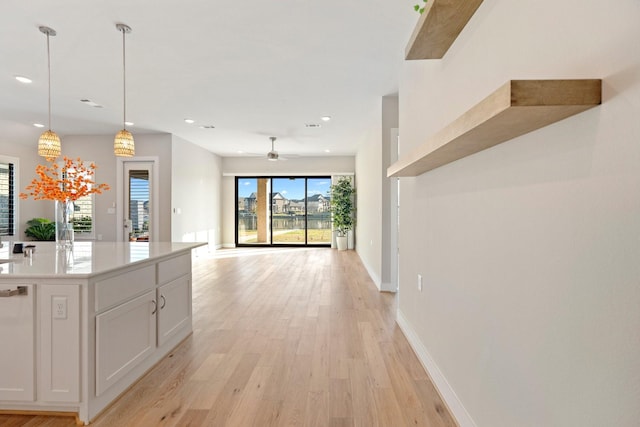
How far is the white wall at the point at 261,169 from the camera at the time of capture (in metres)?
9.85

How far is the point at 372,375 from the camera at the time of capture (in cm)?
244

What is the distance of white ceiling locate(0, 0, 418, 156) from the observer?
2674mm

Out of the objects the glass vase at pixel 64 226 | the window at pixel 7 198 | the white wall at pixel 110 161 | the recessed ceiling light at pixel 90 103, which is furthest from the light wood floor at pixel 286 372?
the window at pixel 7 198

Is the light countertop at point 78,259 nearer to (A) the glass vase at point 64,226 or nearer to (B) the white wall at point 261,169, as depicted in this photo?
(A) the glass vase at point 64,226

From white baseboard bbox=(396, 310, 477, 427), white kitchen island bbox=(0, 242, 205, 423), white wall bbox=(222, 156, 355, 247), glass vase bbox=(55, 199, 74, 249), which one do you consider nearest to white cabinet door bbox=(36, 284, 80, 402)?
white kitchen island bbox=(0, 242, 205, 423)

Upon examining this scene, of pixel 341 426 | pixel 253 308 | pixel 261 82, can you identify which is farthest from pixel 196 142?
pixel 341 426

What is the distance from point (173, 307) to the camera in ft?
9.36

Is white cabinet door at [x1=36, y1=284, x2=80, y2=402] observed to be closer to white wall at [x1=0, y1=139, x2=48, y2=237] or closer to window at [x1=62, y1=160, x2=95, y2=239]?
window at [x1=62, y1=160, x2=95, y2=239]

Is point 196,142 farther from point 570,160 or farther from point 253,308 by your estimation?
point 570,160

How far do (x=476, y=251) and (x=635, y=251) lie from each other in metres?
0.92

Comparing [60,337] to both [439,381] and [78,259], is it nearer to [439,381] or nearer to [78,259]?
[78,259]

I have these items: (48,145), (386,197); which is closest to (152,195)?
(48,145)

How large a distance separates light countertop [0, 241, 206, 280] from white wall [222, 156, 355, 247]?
696 centimetres

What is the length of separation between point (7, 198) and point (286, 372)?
279 inches
